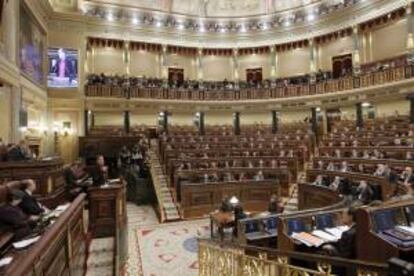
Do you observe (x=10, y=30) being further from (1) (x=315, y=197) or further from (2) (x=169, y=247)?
(1) (x=315, y=197)

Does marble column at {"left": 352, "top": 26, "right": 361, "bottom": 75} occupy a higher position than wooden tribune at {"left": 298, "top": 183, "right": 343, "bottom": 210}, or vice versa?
marble column at {"left": 352, "top": 26, "right": 361, "bottom": 75}

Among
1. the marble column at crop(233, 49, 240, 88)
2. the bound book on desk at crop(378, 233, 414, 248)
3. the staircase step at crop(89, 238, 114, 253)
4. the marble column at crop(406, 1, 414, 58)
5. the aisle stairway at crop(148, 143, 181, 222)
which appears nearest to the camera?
the bound book on desk at crop(378, 233, 414, 248)

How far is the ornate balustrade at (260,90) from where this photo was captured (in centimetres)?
1336

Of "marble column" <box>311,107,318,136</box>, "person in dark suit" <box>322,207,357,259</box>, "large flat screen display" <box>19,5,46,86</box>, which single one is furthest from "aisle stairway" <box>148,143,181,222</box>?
"marble column" <box>311,107,318,136</box>

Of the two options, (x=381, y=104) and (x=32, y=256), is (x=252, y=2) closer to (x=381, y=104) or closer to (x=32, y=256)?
(x=381, y=104)

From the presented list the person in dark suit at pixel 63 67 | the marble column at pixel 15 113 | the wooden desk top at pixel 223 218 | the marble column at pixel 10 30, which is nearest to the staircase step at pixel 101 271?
the wooden desk top at pixel 223 218

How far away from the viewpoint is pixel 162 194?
33.5 ft

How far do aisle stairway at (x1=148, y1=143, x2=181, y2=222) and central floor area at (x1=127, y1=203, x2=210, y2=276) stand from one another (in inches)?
12.4

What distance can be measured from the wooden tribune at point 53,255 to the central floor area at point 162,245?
89.2 inches

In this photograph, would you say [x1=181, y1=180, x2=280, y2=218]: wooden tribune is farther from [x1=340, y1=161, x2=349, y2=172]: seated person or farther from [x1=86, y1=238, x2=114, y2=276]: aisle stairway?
[x1=86, y1=238, x2=114, y2=276]: aisle stairway

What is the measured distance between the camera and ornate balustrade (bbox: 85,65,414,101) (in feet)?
43.8

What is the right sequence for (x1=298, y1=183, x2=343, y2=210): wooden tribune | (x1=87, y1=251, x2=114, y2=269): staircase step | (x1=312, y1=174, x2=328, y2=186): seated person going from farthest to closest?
1. (x1=312, y1=174, x2=328, y2=186): seated person
2. (x1=298, y1=183, x2=343, y2=210): wooden tribune
3. (x1=87, y1=251, x2=114, y2=269): staircase step

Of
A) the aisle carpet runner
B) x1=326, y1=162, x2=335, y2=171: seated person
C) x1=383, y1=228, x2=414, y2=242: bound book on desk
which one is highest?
x1=326, y1=162, x2=335, y2=171: seated person

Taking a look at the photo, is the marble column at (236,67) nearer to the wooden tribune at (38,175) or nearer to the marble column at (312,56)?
the marble column at (312,56)
